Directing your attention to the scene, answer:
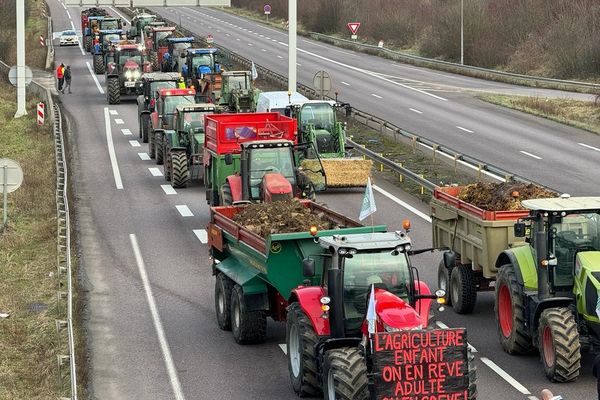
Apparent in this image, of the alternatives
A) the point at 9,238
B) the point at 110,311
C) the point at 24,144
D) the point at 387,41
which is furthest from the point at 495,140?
the point at 387,41

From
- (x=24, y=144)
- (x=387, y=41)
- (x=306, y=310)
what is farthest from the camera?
(x=387, y=41)

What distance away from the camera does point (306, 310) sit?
17.3 metres

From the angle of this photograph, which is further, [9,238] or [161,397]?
[9,238]

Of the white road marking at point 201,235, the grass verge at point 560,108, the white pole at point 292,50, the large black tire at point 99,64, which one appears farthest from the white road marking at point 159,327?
the large black tire at point 99,64

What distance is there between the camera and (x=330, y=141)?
125ft

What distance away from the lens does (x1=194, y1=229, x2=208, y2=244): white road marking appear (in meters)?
29.7

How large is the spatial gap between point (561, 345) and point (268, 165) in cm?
1180

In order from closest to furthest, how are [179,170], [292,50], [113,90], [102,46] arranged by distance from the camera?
[179,170], [292,50], [113,90], [102,46]

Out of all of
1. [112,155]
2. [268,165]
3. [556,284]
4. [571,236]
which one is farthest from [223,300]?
[112,155]

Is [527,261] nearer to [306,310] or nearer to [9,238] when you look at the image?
[306,310]

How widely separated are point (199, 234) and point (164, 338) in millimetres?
9043

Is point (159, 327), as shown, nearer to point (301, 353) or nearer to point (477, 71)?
point (301, 353)

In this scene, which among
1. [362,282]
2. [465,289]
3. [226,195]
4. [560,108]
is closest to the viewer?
[362,282]

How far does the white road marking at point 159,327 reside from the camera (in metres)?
18.8
